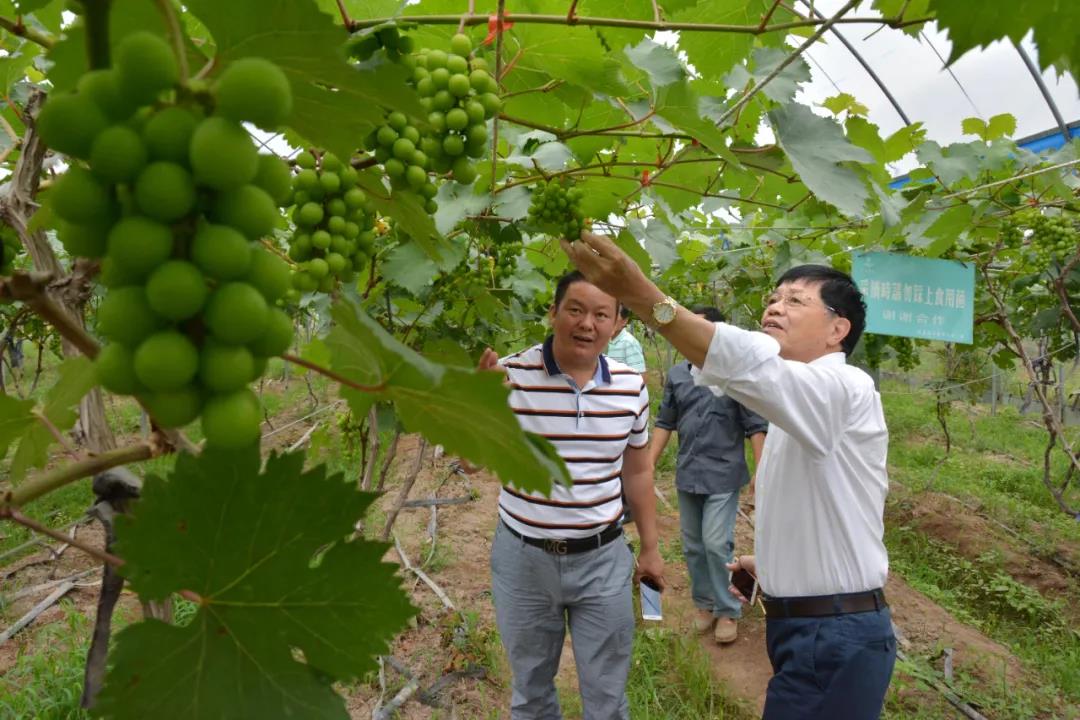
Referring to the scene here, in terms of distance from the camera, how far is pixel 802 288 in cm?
247

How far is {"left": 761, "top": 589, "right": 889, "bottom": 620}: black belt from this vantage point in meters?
2.14

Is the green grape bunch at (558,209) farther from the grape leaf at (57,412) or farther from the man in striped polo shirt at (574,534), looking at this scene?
the grape leaf at (57,412)

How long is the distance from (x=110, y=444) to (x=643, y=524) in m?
2.64

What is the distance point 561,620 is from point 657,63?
2.23 m

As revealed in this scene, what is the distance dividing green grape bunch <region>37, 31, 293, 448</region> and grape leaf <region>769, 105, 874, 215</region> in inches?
58.4

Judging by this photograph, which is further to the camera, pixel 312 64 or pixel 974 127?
pixel 974 127

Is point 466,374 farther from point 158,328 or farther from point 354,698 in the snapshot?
point 354,698

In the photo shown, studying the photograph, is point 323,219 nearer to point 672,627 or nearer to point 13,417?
point 13,417

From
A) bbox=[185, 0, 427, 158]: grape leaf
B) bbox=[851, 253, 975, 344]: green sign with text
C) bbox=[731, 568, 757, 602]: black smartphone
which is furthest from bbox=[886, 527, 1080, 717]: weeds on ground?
bbox=[185, 0, 427, 158]: grape leaf

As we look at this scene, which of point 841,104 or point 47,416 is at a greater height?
point 841,104

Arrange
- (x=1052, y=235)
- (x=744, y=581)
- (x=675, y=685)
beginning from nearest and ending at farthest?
(x=744, y=581) < (x=675, y=685) < (x=1052, y=235)

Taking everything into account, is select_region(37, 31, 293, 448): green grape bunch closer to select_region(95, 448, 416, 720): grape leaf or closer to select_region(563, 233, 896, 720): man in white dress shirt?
select_region(95, 448, 416, 720): grape leaf

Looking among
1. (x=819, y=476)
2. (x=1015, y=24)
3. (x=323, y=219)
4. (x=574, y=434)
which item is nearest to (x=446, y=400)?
(x=323, y=219)

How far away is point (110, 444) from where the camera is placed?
0.78m
